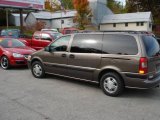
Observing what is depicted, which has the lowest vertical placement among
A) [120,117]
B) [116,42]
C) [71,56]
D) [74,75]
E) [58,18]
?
[120,117]

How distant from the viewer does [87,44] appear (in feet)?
22.1

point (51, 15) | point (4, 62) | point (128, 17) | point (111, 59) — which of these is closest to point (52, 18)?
point (51, 15)

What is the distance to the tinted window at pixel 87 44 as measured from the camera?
649cm

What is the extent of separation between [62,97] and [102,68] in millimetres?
1371

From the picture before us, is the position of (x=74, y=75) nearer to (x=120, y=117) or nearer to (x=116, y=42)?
(x=116, y=42)

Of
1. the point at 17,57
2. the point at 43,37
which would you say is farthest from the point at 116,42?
the point at 43,37

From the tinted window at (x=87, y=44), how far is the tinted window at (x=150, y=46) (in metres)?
1.28

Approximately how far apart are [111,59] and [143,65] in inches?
34.9

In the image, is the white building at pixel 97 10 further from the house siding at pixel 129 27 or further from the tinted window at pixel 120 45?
the tinted window at pixel 120 45

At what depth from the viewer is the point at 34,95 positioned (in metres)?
Answer: 6.13

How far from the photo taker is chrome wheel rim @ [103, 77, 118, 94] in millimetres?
6117

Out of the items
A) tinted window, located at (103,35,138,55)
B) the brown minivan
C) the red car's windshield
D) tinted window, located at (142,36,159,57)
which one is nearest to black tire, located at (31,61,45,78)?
the brown minivan

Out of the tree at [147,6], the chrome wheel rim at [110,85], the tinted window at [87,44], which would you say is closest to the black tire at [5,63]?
the tinted window at [87,44]

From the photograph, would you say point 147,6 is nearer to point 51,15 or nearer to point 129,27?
point 129,27
